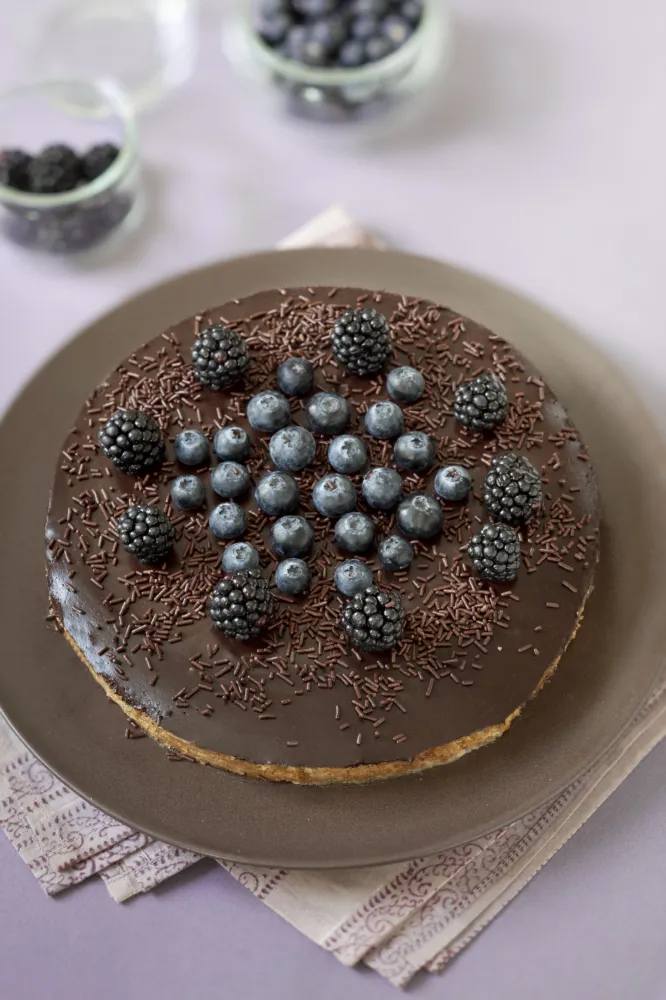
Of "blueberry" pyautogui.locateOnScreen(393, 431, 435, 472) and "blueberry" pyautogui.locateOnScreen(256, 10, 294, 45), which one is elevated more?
"blueberry" pyautogui.locateOnScreen(256, 10, 294, 45)

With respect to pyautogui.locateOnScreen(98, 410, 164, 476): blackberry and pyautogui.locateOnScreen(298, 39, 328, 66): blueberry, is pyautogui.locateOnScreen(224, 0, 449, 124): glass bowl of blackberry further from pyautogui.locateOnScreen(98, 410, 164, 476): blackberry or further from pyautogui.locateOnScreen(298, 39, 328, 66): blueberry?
pyautogui.locateOnScreen(98, 410, 164, 476): blackberry

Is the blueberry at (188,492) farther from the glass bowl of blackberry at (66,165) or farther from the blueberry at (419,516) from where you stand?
the glass bowl of blackberry at (66,165)

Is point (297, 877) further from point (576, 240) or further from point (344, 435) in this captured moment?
point (576, 240)

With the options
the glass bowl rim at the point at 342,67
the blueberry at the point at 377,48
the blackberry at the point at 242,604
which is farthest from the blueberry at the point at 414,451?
the blueberry at the point at 377,48

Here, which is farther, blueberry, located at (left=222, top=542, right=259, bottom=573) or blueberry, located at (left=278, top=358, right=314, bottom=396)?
blueberry, located at (left=278, top=358, right=314, bottom=396)

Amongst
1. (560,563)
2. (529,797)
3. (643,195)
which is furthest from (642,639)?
(643,195)

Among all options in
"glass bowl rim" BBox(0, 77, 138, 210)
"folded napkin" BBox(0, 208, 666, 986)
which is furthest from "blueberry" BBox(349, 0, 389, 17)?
"folded napkin" BBox(0, 208, 666, 986)

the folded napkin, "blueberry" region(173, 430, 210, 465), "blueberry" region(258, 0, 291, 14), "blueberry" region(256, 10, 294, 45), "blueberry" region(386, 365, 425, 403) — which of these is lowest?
the folded napkin
